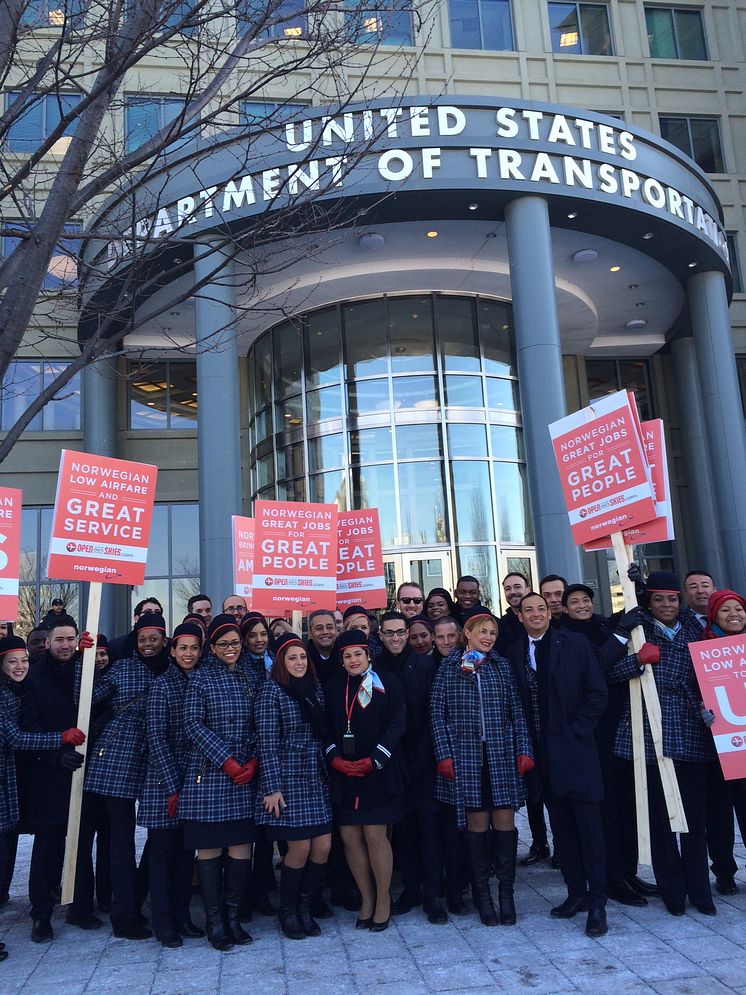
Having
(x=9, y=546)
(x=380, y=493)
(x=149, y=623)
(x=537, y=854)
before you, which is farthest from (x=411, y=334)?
(x=149, y=623)

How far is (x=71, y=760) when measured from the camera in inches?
210

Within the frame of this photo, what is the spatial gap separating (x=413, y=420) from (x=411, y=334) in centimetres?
192

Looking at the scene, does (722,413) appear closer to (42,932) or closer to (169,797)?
(169,797)

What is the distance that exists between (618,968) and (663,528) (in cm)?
296

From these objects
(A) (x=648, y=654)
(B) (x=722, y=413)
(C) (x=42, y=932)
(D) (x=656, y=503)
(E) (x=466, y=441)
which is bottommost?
(C) (x=42, y=932)

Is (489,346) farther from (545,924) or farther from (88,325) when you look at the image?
(545,924)

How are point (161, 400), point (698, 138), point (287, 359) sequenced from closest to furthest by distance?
point (287, 359)
point (161, 400)
point (698, 138)

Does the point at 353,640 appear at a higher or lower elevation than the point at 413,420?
lower

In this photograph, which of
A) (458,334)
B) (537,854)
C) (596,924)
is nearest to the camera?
(596,924)

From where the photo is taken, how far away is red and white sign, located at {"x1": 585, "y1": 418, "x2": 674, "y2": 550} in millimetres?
6113

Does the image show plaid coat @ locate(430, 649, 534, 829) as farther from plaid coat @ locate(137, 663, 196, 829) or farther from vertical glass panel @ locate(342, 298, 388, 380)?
vertical glass panel @ locate(342, 298, 388, 380)

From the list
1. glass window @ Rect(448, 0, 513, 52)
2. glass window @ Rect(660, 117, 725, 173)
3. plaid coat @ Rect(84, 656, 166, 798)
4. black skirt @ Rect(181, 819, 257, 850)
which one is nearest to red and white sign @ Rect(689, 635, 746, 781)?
black skirt @ Rect(181, 819, 257, 850)

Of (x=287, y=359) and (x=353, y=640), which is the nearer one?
(x=353, y=640)

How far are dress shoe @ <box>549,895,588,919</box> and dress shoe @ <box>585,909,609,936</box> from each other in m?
0.28
